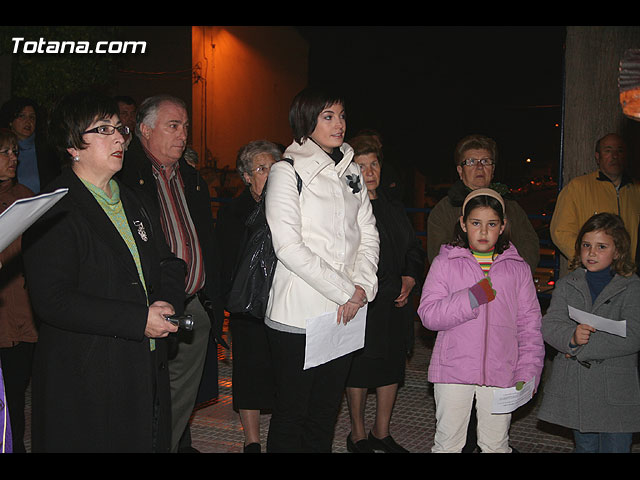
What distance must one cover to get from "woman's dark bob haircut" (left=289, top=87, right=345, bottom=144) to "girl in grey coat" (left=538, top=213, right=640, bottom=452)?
1680mm

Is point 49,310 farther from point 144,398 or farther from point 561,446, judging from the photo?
point 561,446

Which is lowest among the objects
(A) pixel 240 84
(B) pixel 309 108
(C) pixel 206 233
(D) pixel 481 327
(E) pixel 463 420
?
(E) pixel 463 420

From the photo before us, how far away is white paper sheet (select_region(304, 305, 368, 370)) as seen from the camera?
3.43 metres

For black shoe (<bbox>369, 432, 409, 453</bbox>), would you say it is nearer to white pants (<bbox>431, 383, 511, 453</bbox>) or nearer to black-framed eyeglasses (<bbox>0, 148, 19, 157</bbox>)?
white pants (<bbox>431, 383, 511, 453</bbox>)

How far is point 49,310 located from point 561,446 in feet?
11.6

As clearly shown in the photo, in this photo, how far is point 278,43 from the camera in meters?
20.7

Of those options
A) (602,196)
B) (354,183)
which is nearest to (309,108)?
(354,183)

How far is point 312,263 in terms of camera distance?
3.36 metres

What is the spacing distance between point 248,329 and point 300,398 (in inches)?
40.6

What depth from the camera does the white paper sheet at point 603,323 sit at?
11.8 feet

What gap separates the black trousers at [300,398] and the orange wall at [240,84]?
559 inches

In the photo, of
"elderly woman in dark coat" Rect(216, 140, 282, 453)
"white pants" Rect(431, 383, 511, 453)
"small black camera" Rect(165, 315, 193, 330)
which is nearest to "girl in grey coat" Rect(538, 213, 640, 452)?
"white pants" Rect(431, 383, 511, 453)

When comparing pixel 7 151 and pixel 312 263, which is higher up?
pixel 7 151

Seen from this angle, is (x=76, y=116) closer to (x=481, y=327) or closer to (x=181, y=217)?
(x=181, y=217)
